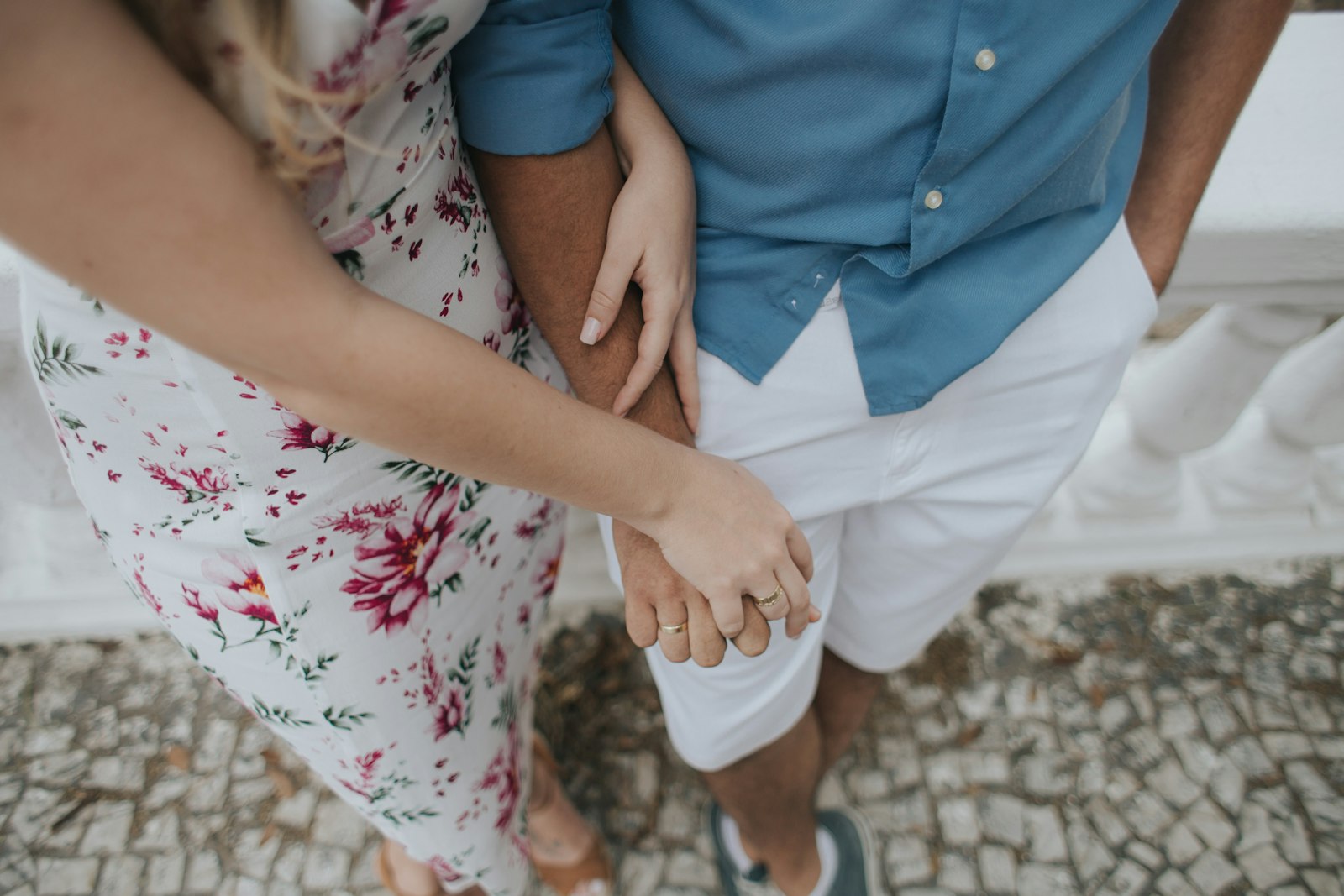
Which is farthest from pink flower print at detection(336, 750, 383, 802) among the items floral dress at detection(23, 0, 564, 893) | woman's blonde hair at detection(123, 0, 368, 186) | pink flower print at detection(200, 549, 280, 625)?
woman's blonde hair at detection(123, 0, 368, 186)

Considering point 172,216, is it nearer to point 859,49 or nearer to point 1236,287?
point 859,49

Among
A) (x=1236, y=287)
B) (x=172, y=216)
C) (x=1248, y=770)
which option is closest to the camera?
(x=172, y=216)

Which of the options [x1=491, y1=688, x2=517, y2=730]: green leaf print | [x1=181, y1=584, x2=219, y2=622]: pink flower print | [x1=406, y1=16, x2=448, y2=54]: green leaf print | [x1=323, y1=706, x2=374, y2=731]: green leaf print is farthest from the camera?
[x1=491, y1=688, x2=517, y2=730]: green leaf print

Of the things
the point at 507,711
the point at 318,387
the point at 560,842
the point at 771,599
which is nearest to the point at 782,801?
the point at 560,842

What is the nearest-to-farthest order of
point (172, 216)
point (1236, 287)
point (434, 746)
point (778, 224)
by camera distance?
point (172, 216), point (778, 224), point (434, 746), point (1236, 287)

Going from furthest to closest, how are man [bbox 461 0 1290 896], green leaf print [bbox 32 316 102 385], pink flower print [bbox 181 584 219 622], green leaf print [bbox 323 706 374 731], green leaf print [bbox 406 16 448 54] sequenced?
green leaf print [bbox 323 706 374 731]
pink flower print [bbox 181 584 219 622]
man [bbox 461 0 1290 896]
green leaf print [bbox 32 316 102 385]
green leaf print [bbox 406 16 448 54]

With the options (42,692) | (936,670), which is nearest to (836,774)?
(936,670)

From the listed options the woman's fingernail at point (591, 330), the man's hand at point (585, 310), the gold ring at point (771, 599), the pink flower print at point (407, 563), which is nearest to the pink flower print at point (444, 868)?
the pink flower print at point (407, 563)

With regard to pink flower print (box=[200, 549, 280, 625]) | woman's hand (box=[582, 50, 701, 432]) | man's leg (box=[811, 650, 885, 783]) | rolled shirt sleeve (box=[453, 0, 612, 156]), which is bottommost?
man's leg (box=[811, 650, 885, 783])

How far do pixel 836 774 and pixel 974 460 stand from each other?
1.16 metres

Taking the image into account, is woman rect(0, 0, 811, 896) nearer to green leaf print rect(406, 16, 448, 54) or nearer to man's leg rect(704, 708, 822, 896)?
green leaf print rect(406, 16, 448, 54)

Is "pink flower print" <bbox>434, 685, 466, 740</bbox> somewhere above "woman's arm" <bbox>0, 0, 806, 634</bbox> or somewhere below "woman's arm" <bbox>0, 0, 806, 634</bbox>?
below

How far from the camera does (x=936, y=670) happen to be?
2178 mm

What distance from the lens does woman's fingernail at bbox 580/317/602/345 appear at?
952 mm
